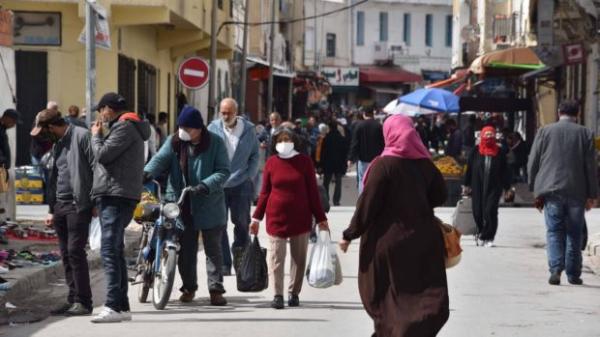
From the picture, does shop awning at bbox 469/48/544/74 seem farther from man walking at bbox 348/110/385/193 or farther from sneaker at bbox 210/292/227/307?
sneaker at bbox 210/292/227/307

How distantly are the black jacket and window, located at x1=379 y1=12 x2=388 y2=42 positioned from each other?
2840 inches

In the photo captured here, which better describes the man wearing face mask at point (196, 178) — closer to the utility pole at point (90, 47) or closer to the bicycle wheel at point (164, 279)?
the bicycle wheel at point (164, 279)

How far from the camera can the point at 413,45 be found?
323 ft

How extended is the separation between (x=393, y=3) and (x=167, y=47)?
6124cm

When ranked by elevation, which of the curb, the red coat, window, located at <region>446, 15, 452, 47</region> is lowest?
the curb

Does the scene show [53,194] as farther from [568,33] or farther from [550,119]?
[550,119]

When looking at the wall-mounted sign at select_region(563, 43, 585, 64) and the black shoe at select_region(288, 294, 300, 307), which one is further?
the wall-mounted sign at select_region(563, 43, 585, 64)

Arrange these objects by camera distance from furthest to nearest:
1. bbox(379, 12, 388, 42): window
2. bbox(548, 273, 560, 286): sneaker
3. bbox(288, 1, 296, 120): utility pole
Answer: bbox(379, 12, 388, 42): window < bbox(288, 1, 296, 120): utility pole < bbox(548, 273, 560, 286): sneaker

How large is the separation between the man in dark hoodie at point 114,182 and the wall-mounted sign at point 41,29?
16.5m

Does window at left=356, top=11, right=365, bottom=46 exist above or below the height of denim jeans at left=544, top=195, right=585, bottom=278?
above

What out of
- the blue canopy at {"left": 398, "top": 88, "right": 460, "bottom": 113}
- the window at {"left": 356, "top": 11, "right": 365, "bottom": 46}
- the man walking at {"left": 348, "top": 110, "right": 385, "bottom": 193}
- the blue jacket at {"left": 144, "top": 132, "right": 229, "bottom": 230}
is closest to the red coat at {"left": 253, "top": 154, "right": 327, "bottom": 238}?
the blue jacket at {"left": 144, "top": 132, "right": 229, "bottom": 230}

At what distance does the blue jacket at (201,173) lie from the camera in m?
12.8

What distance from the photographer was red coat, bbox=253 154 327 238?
12.7 metres

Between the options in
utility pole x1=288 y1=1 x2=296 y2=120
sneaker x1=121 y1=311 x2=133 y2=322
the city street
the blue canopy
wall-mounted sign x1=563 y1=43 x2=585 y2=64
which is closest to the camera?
the city street
